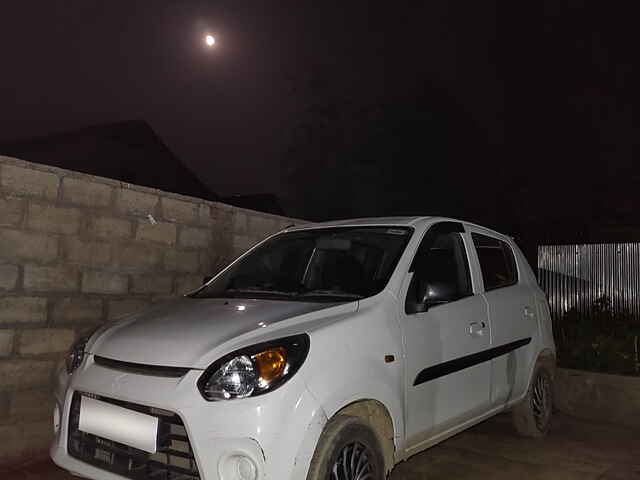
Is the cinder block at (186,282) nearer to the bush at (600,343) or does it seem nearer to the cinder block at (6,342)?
the cinder block at (6,342)

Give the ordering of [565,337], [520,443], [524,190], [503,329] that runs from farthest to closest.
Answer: [524,190] → [565,337] → [520,443] → [503,329]

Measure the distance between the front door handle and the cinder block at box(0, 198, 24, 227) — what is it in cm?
324

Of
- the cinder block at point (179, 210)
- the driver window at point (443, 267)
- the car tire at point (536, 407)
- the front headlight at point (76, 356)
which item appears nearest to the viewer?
the front headlight at point (76, 356)

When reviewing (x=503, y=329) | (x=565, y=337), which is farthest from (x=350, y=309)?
(x=565, y=337)

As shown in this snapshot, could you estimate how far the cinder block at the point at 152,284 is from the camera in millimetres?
4980

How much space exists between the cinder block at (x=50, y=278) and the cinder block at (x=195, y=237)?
3.95 ft

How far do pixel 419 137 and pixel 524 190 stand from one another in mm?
4493

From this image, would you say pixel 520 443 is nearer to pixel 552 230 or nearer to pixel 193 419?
pixel 193 419

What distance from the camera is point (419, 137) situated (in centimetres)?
1836

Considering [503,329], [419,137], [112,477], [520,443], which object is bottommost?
[520,443]

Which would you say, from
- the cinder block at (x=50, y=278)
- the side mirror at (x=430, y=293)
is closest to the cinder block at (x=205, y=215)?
the cinder block at (x=50, y=278)

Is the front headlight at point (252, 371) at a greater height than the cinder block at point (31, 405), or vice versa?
the front headlight at point (252, 371)

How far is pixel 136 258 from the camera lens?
16.4 ft

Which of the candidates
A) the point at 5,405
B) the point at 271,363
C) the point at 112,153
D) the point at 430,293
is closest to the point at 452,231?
the point at 430,293
